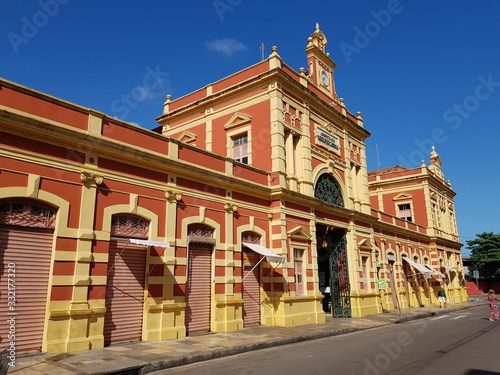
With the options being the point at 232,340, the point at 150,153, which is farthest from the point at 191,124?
the point at 232,340

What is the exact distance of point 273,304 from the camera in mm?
14453

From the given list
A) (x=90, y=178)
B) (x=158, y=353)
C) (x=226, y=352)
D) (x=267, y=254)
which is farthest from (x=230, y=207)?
(x=158, y=353)

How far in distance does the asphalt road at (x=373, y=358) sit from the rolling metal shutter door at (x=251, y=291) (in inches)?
116

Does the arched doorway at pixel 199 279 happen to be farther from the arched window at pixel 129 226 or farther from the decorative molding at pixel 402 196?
the decorative molding at pixel 402 196

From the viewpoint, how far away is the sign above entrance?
60.3 ft

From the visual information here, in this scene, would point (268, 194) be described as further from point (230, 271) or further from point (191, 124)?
point (191, 124)

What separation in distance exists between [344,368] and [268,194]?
27.6 feet

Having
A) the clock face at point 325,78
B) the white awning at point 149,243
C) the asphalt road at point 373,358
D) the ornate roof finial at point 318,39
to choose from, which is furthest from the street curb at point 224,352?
the ornate roof finial at point 318,39

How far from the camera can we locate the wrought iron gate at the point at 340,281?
61.4 ft

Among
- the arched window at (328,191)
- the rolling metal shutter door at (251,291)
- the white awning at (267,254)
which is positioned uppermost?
the arched window at (328,191)

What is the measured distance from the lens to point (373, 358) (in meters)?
8.38

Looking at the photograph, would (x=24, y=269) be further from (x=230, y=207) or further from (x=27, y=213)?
(x=230, y=207)

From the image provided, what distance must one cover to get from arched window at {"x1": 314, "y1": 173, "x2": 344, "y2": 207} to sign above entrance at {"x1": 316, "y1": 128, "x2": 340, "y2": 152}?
1513 mm

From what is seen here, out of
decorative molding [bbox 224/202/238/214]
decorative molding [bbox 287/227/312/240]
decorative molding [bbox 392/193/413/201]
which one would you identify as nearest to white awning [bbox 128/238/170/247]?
decorative molding [bbox 224/202/238/214]
